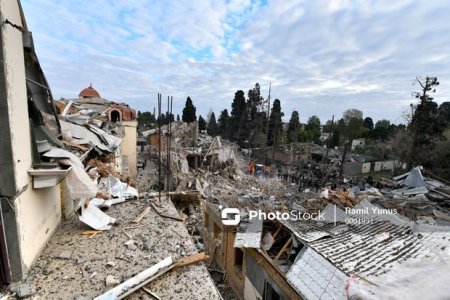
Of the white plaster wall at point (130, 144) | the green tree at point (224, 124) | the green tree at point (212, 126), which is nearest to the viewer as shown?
the white plaster wall at point (130, 144)

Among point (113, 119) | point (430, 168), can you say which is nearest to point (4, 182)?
point (113, 119)

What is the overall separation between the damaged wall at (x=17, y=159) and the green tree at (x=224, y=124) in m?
46.3

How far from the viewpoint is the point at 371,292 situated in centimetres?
213

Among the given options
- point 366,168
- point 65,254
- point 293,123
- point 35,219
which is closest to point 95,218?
point 65,254

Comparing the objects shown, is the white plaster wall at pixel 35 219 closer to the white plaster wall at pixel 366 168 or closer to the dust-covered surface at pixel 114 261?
the dust-covered surface at pixel 114 261

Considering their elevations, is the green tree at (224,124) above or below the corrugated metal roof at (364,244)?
above

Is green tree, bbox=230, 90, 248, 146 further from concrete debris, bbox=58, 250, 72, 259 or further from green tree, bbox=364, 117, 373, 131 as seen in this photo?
concrete debris, bbox=58, 250, 72, 259

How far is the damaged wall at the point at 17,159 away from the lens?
3.05 m

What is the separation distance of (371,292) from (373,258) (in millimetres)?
4314

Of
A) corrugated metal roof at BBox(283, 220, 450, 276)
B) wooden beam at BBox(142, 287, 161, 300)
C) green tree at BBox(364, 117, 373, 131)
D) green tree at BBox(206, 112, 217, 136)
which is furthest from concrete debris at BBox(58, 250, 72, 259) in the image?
green tree at BBox(364, 117, 373, 131)

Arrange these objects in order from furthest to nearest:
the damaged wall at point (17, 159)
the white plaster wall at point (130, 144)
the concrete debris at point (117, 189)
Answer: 1. the white plaster wall at point (130, 144)
2. the concrete debris at point (117, 189)
3. the damaged wall at point (17, 159)

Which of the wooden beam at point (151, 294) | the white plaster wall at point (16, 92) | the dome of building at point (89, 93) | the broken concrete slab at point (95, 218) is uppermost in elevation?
the dome of building at point (89, 93)

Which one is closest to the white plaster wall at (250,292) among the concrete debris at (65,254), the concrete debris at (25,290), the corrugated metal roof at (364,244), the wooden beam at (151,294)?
Answer: the corrugated metal roof at (364,244)

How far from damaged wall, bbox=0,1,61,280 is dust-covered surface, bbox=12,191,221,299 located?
0.38 m
